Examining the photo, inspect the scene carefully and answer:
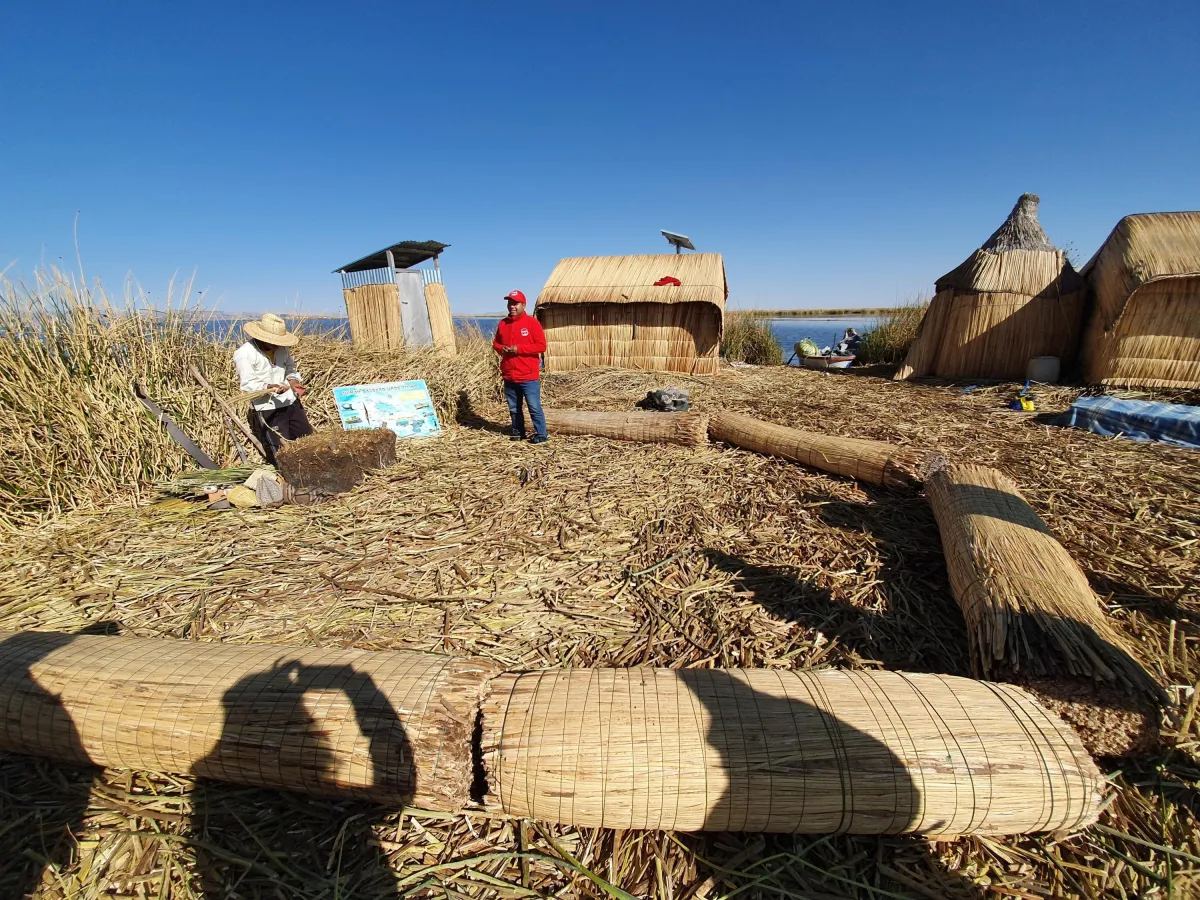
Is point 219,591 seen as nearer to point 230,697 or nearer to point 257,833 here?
point 230,697

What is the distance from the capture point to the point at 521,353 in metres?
5.52

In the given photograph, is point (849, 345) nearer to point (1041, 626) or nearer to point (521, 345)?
point (521, 345)

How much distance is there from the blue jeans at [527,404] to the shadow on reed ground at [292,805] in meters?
4.20

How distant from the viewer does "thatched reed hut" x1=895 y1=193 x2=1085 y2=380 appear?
27.2 feet

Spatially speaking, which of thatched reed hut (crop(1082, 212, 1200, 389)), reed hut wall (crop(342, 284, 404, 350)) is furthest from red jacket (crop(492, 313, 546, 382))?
thatched reed hut (crop(1082, 212, 1200, 389))

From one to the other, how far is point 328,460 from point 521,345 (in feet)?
7.71

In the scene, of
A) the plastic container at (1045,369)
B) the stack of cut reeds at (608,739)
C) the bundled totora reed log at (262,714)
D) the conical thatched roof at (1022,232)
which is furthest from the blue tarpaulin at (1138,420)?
the bundled totora reed log at (262,714)

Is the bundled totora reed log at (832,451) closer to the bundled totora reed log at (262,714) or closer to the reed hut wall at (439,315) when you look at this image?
the bundled totora reed log at (262,714)

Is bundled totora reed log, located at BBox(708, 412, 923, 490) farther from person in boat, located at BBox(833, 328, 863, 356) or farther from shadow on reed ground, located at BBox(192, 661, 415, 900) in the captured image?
person in boat, located at BBox(833, 328, 863, 356)

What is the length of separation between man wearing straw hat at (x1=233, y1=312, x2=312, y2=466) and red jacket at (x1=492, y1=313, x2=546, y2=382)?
2.04m

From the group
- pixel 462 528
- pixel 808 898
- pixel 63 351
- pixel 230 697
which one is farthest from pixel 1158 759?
pixel 63 351

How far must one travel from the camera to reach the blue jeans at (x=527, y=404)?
567cm

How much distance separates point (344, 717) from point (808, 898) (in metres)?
1.49

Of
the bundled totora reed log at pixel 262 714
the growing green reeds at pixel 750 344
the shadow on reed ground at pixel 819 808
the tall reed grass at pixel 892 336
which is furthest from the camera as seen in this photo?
the growing green reeds at pixel 750 344
